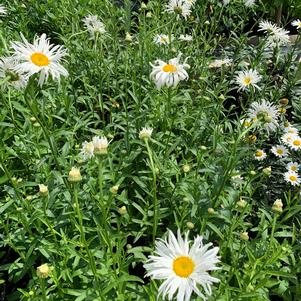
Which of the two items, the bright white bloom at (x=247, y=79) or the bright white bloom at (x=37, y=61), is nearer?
the bright white bloom at (x=37, y=61)

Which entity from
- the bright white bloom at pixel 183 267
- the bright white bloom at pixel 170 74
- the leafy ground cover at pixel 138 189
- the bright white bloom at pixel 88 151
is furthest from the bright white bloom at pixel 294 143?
the bright white bloom at pixel 183 267

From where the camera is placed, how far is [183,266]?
1.46 metres

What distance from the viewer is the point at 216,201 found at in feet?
7.57

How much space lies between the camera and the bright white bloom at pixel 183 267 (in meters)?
1.39

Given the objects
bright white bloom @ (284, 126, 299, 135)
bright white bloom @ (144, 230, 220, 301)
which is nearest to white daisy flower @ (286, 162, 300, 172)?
bright white bloom @ (284, 126, 299, 135)

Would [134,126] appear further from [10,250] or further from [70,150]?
[10,250]

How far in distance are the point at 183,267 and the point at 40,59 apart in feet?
3.28

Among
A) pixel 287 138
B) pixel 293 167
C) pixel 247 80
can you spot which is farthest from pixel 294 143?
pixel 247 80

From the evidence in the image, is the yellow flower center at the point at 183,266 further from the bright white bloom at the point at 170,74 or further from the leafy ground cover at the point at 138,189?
the bright white bloom at the point at 170,74

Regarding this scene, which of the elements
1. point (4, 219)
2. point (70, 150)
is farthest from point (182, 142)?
point (4, 219)

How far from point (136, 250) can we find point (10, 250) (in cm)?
80

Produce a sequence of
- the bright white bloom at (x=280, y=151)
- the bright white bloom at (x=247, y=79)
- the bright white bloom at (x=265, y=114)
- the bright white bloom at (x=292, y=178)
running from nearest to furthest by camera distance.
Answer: the bright white bloom at (x=265, y=114), the bright white bloom at (x=292, y=178), the bright white bloom at (x=247, y=79), the bright white bloom at (x=280, y=151)

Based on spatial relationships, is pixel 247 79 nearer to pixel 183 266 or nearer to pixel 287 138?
pixel 287 138

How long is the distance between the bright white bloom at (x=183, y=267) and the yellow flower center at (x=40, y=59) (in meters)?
0.86
